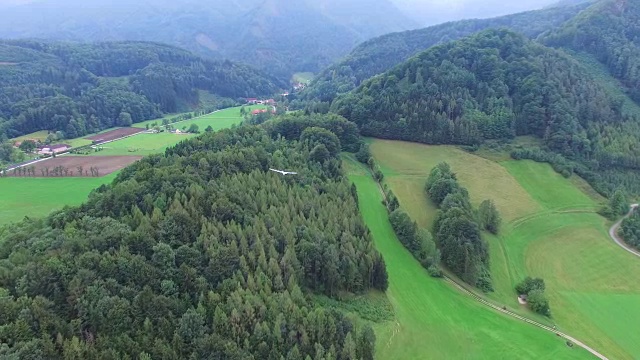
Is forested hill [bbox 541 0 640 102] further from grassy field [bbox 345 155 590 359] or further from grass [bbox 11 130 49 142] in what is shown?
grass [bbox 11 130 49 142]

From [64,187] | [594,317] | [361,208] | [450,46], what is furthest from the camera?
[450,46]

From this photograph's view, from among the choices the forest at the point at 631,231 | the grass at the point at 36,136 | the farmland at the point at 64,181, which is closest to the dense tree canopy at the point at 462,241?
the forest at the point at 631,231

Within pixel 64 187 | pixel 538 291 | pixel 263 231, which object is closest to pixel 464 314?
pixel 538 291

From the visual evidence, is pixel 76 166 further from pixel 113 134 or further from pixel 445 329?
pixel 445 329

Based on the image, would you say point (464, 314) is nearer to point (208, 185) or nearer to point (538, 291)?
point (538, 291)

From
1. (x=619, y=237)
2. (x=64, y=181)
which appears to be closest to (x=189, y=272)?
(x=64, y=181)

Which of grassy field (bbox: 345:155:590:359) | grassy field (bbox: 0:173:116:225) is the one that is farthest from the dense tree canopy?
grassy field (bbox: 0:173:116:225)

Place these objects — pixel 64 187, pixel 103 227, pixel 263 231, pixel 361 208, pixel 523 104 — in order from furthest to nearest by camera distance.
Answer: pixel 523 104 < pixel 64 187 < pixel 361 208 < pixel 263 231 < pixel 103 227
